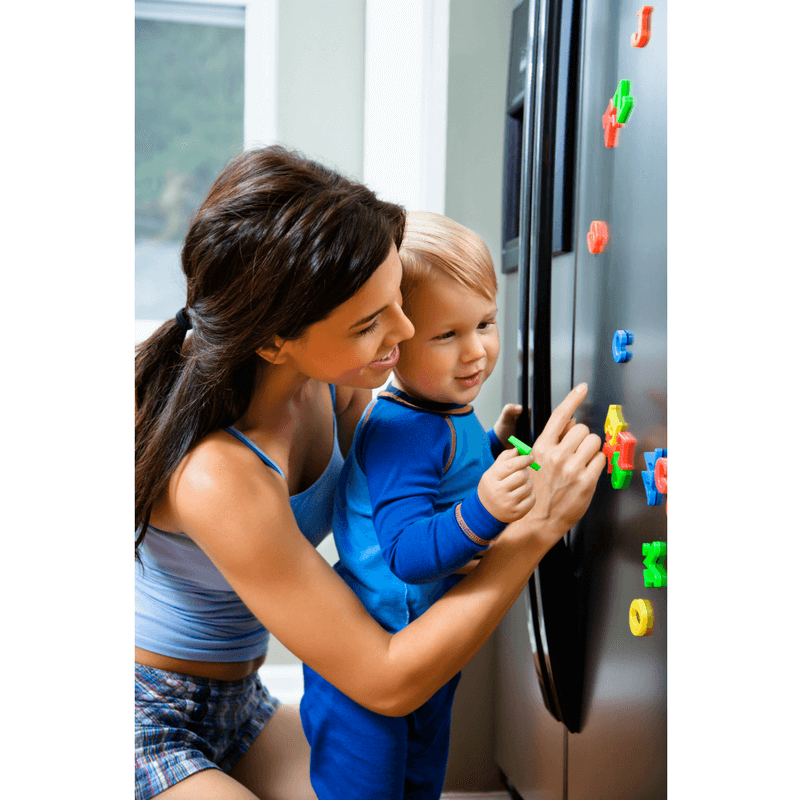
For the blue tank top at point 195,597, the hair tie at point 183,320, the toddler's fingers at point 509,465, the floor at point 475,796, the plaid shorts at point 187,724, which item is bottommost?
the floor at point 475,796

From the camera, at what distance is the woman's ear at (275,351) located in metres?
0.80

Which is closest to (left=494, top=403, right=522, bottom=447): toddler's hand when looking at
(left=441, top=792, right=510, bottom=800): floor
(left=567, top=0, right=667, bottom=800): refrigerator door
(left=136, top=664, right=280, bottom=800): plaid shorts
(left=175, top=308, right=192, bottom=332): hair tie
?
(left=567, top=0, right=667, bottom=800): refrigerator door

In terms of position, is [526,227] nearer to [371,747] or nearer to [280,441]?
[280,441]

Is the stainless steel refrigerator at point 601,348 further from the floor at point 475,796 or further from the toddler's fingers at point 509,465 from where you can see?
the floor at point 475,796

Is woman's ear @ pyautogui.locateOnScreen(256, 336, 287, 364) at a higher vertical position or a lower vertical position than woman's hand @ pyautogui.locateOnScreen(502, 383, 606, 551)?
higher

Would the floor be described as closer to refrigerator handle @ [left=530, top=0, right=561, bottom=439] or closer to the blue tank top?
the blue tank top

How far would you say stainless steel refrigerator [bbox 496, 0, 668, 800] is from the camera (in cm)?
71

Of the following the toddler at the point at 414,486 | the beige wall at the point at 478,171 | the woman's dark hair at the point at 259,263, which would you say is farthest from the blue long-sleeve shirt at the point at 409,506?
the beige wall at the point at 478,171

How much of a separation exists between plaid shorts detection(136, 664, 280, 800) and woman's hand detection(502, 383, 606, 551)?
1.93 feet
